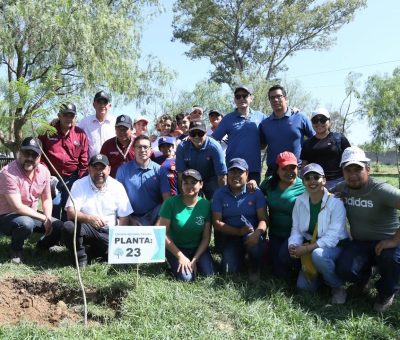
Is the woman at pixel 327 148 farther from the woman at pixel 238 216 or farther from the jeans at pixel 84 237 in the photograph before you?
the jeans at pixel 84 237

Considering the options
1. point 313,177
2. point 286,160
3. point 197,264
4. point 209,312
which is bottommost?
point 209,312

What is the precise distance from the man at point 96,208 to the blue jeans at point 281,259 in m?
1.86

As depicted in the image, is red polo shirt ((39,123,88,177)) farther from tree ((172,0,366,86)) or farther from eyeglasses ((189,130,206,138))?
tree ((172,0,366,86))

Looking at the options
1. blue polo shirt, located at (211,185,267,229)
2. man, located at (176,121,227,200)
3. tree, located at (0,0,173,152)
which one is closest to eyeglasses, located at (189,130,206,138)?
man, located at (176,121,227,200)

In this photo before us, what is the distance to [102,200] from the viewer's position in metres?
5.34

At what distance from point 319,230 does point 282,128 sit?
5.62ft

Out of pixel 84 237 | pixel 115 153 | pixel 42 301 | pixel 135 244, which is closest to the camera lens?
pixel 135 244

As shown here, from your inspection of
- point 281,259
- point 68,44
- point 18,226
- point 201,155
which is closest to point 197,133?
point 201,155

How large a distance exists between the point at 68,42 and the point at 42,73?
109 centimetres

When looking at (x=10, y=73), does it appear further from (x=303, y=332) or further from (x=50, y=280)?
(x=303, y=332)

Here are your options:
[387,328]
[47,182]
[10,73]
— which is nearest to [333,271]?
[387,328]

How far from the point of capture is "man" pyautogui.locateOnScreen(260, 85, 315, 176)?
18.4 feet

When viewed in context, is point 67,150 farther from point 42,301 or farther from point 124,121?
point 42,301

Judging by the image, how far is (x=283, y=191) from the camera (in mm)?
5004
